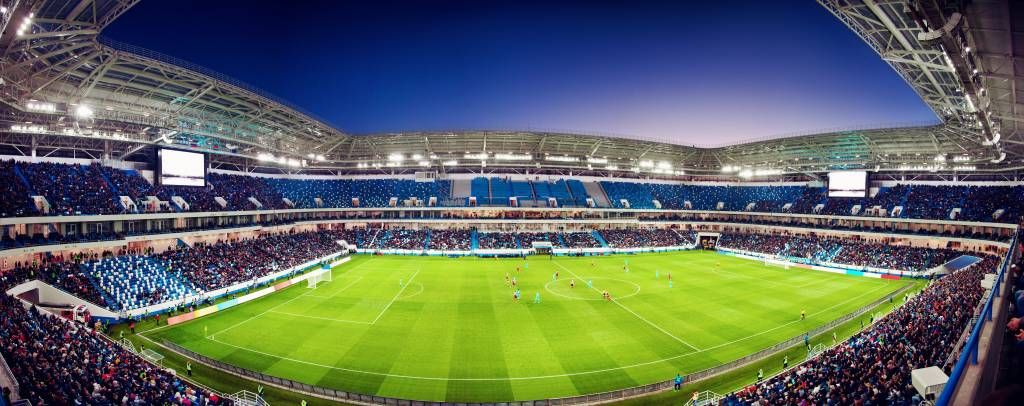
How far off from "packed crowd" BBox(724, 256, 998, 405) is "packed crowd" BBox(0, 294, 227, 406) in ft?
70.3

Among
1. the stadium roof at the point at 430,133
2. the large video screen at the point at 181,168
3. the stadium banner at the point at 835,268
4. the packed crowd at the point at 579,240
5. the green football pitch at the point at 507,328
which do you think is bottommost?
the green football pitch at the point at 507,328

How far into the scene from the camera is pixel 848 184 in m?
58.6

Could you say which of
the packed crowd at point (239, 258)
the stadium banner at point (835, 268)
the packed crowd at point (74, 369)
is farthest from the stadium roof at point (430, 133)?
the stadium banner at point (835, 268)

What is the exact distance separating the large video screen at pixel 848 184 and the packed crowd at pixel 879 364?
44594 millimetres

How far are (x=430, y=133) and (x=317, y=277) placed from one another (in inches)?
993

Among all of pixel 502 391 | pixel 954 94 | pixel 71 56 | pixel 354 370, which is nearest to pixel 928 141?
pixel 954 94

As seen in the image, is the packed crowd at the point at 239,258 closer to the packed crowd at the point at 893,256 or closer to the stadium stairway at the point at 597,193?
the stadium stairway at the point at 597,193

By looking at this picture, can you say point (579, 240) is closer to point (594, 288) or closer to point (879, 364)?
point (594, 288)

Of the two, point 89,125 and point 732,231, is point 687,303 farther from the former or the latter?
point 89,125

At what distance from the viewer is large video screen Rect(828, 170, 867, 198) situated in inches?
2266

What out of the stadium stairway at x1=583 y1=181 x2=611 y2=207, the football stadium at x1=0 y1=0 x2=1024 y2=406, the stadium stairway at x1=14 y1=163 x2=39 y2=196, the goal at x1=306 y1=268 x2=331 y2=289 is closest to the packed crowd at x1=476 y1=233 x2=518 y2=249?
the football stadium at x1=0 y1=0 x2=1024 y2=406

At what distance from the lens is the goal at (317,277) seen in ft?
122

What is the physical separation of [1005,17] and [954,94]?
16.4 meters

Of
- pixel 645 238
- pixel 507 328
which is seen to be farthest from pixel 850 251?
pixel 507 328
